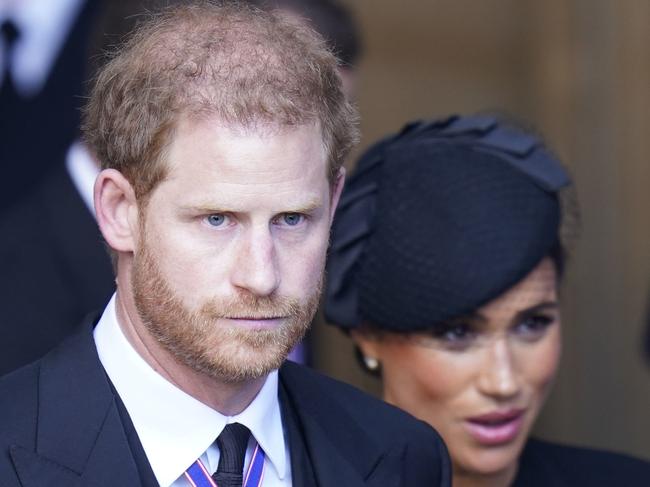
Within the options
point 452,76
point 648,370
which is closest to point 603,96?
point 452,76

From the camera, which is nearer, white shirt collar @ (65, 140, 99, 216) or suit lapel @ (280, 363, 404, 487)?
suit lapel @ (280, 363, 404, 487)

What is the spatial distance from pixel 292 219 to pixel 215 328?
0.75ft

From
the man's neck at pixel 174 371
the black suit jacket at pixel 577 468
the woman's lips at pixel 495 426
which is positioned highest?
the man's neck at pixel 174 371

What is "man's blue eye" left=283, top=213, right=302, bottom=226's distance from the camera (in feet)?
7.48

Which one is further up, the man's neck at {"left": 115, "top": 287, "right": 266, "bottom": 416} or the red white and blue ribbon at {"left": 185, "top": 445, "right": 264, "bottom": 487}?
the man's neck at {"left": 115, "top": 287, "right": 266, "bottom": 416}

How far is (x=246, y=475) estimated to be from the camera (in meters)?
2.36

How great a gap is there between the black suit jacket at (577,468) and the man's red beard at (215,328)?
1.27 metres

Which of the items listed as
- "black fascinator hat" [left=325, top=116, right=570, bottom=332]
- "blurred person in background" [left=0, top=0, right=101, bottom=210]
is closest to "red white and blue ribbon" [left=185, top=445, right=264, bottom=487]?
"black fascinator hat" [left=325, top=116, right=570, bottom=332]

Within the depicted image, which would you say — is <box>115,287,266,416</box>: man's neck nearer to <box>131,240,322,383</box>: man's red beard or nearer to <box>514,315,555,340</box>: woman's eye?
<box>131,240,322,383</box>: man's red beard

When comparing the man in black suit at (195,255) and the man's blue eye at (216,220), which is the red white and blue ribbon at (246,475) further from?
the man's blue eye at (216,220)

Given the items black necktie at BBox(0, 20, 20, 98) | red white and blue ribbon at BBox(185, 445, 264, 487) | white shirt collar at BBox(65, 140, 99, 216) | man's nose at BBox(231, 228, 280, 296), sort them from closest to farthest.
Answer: man's nose at BBox(231, 228, 280, 296) < red white and blue ribbon at BBox(185, 445, 264, 487) < white shirt collar at BBox(65, 140, 99, 216) < black necktie at BBox(0, 20, 20, 98)

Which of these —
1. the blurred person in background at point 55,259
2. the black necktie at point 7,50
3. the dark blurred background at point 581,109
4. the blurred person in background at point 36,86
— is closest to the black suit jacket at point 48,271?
the blurred person in background at point 55,259

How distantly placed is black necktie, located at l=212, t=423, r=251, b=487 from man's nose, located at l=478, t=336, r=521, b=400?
93cm

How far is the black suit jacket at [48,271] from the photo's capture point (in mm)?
3361
